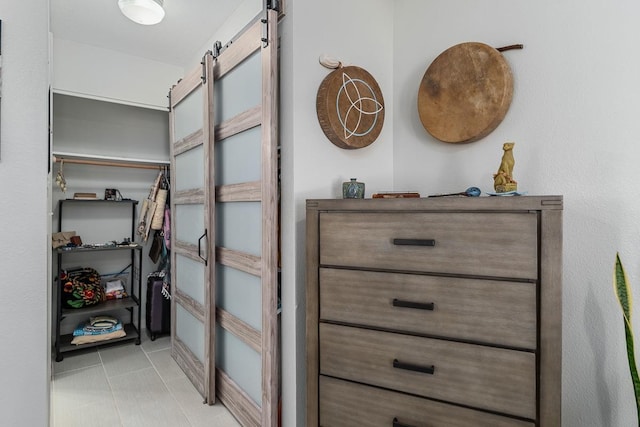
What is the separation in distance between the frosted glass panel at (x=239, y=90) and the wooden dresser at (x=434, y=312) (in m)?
0.81

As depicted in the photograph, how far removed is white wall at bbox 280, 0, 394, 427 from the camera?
1609 millimetres

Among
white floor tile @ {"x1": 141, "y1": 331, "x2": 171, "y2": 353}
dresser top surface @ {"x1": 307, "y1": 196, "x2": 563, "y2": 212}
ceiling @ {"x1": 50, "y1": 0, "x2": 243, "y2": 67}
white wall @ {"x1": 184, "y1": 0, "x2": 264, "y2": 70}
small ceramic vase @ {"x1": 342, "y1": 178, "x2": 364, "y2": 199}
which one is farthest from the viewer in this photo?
white floor tile @ {"x1": 141, "y1": 331, "x2": 171, "y2": 353}

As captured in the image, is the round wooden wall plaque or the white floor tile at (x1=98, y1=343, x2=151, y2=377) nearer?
the round wooden wall plaque

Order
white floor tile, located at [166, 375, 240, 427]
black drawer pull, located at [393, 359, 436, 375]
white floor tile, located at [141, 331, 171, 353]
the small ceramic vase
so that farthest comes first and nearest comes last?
white floor tile, located at [141, 331, 171, 353] → white floor tile, located at [166, 375, 240, 427] → the small ceramic vase → black drawer pull, located at [393, 359, 436, 375]

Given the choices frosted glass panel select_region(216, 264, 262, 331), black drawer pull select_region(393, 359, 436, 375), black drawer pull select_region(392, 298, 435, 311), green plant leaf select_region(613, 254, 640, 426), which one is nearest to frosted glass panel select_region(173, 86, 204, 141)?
frosted glass panel select_region(216, 264, 262, 331)

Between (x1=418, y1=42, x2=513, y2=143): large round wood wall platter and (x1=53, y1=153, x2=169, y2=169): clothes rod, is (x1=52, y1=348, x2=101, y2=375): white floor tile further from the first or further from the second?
(x1=418, y1=42, x2=513, y2=143): large round wood wall platter

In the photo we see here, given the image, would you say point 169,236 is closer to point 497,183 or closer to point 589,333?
point 497,183

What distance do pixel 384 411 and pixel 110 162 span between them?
3.14 metres

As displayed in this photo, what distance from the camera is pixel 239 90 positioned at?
1979mm

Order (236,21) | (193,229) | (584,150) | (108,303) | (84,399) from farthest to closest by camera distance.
A: (108,303), (193,229), (236,21), (84,399), (584,150)

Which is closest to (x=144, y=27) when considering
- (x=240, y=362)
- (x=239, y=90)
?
(x=239, y=90)

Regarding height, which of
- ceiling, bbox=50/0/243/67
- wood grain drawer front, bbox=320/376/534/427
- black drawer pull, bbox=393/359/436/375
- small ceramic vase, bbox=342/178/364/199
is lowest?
wood grain drawer front, bbox=320/376/534/427

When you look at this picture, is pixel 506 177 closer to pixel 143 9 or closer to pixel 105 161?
pixel 143 9

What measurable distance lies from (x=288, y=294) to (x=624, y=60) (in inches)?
67.3
